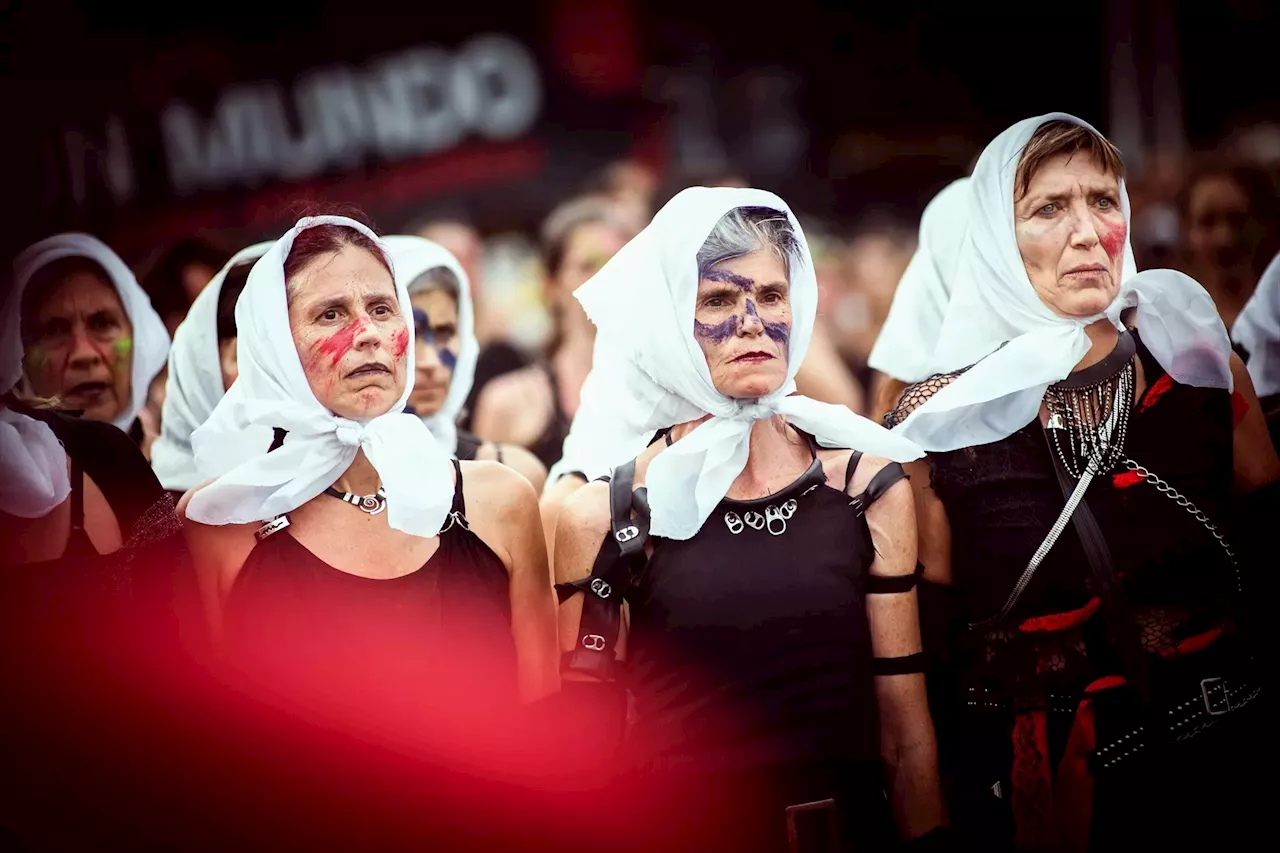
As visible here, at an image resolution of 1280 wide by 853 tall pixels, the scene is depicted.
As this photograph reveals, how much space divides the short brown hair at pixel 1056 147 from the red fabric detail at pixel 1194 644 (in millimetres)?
1056

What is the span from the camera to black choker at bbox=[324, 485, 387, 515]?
2740 millimetres

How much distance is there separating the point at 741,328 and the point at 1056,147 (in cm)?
87

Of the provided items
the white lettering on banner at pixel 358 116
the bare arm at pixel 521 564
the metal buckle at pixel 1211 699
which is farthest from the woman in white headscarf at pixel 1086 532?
the white lettering on banner at pixel 358 116

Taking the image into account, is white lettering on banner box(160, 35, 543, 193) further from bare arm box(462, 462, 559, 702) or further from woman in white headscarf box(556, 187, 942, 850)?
woman in white headscarf box(556, 187, 942, 850)

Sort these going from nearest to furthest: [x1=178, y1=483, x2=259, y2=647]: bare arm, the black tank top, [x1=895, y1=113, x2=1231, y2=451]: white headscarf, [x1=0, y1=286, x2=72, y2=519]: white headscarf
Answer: the black tank top, [x1=178, y1=483, x2=259, y2=647]: bare arm, [x1=895, y1=113, x2=1231, y2=451]: white headscarf, [x1=0, y1=286, x2=72, y2=519]: white headscarf

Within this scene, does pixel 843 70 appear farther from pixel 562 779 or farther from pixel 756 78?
pixel 562 779

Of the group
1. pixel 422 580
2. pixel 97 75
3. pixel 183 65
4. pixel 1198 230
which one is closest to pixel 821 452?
pixel 422 580

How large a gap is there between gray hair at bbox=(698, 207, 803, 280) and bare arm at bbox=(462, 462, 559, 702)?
657mm

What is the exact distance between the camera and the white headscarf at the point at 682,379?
8.64 ft

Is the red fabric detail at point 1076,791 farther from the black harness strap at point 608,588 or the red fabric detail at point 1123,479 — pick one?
the black harness strap at point 608,588

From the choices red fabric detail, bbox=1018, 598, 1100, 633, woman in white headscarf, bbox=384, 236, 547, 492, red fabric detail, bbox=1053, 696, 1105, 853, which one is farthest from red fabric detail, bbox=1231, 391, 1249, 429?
woman in white headscarf, bbox=384, 236, 547, 492

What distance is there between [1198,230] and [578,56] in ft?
8.80

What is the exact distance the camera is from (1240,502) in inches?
114

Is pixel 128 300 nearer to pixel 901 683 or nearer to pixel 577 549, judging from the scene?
pixel 577 549
